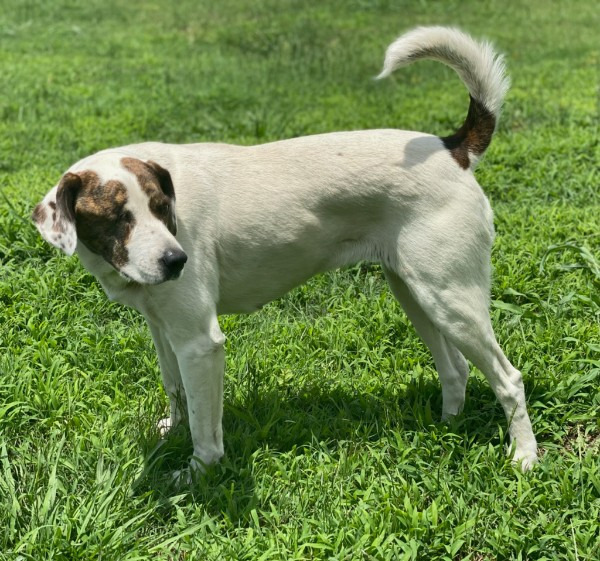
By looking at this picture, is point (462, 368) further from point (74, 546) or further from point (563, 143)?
point (563, 143)

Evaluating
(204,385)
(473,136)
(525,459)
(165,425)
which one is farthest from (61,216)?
(525,459)

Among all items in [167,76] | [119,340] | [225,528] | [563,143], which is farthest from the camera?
[167,76]

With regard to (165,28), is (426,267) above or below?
above

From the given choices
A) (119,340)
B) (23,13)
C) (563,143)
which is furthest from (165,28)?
(119,340)

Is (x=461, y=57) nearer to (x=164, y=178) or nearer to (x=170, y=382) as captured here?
(x=164, y=178)

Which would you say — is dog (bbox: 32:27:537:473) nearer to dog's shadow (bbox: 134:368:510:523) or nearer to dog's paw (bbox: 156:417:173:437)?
dog's shadow (bbox: 134:368:510:523)

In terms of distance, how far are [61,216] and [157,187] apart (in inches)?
15.1

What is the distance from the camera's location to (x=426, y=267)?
3.30 meters

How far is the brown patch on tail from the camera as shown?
3.40m

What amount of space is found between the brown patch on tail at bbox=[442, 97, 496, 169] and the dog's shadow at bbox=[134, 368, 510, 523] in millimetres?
1214

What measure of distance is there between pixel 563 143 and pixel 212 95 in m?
4.78

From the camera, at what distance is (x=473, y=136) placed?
343cm

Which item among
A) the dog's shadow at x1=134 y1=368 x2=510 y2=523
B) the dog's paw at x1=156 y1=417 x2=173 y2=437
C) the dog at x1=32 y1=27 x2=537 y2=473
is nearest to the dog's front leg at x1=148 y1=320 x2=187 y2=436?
the dog's paw at x1=156 y1=417 x2=173 y2=437

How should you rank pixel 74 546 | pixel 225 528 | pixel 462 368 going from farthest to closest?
pixel 462 368, pixel 225 528, pixel 74 546
